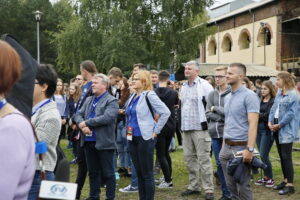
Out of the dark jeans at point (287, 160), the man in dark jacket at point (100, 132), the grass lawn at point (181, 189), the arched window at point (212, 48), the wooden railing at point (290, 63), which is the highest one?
the arched window at point (212, 48)

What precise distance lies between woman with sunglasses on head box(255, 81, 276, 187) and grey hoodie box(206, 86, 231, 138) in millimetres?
1624

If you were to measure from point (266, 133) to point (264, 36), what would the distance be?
29.3 m

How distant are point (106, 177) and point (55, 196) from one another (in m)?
3.98

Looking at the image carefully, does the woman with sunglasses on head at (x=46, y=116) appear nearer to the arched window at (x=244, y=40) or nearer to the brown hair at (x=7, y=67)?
the brown hair at (x=7, y=67)

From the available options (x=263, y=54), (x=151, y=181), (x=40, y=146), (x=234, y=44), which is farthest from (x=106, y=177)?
(x=234, y=44)

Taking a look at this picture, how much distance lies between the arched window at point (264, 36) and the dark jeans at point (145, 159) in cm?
3101

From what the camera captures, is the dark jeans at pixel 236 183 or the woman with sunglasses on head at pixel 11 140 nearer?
the woman with sunglasses on head at pixel 11 140

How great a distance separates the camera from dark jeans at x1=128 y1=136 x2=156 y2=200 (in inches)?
226

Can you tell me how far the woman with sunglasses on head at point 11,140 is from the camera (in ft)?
6.07

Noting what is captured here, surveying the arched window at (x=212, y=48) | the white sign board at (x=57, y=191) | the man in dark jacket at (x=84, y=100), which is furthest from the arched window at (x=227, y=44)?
the white sign board at (x=57, y=191)

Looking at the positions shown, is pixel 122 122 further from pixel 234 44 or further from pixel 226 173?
pixel 234 44

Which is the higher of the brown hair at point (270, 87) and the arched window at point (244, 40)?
the arched window at point (244, 40)

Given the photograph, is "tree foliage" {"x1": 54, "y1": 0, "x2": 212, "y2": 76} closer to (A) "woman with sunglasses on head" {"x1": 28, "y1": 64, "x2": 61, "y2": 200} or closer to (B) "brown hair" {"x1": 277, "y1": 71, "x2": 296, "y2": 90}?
(B) "brown hair" {"x1": 277, "y1": 71, "x2": 296, "y2": 90}

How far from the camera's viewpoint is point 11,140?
186cm
